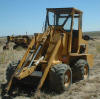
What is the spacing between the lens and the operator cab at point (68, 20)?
909 cm

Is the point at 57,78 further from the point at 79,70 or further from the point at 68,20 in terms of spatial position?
the point at 68,20

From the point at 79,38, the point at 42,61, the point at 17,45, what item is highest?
the point at 79,38

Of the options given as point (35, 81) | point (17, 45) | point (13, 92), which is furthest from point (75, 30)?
point (17, 45)

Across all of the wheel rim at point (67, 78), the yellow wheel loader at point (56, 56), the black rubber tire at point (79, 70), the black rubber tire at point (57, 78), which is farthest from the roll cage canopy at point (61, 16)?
the black rubber tire at point (57, 78)

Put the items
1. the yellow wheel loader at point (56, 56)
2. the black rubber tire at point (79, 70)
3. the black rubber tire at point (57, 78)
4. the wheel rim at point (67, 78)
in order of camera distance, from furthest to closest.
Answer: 1. the black rubber tire at point (79, 70)
2. the wheel rim at point (67, 78)
3. the yellow wheel loader at point (56, 56)
4. the black rubber tire at point (57, 78)

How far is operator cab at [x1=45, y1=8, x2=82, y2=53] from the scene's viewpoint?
9.09 metres

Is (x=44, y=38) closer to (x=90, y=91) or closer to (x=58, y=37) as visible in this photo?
(x=58, y=37)

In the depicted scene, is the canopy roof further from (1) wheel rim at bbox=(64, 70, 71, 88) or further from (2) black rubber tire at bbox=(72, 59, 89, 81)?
(1) wheel rim at bbox=(64, 70, 71, 88)

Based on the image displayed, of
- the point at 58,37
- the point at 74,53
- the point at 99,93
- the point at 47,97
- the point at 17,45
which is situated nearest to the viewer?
the point at 47,97

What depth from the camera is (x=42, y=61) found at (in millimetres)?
7969

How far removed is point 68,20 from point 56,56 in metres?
1.70

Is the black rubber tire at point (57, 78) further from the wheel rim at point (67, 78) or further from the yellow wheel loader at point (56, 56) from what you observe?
the wheel rim at point (67, 78)

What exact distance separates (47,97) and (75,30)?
3.69 metres

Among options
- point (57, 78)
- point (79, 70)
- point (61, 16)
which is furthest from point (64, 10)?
point (57, 78)
